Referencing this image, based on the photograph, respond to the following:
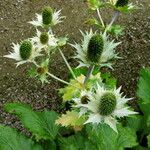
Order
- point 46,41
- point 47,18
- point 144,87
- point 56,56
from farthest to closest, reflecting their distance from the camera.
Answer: point 56,56 → point 144,87 → point 47,18 → point 46,41

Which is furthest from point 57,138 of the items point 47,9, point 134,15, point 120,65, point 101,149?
point 134,15

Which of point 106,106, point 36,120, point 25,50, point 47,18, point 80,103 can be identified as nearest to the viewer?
point 106,106

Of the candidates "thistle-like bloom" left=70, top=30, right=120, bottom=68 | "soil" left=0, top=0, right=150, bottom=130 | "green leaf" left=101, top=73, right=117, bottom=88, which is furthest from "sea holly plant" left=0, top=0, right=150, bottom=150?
"soil" left=0, top=0, right=150, bottom=130

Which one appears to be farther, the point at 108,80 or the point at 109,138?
the point at 108,80

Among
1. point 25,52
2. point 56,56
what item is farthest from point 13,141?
point 56,56

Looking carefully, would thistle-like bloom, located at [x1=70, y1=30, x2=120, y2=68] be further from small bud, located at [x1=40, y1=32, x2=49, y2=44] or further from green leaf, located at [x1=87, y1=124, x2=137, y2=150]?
green leaf, located at [x1=87, y1=124, x2=137, y2=150]

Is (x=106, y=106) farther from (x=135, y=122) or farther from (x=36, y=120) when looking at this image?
Result: (x=135, y=122)

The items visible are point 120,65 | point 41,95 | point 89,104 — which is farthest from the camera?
point 120,65

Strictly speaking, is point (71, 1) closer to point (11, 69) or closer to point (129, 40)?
point (129, 40)

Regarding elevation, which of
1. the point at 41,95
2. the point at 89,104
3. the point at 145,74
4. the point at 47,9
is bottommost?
the point at 41,95
